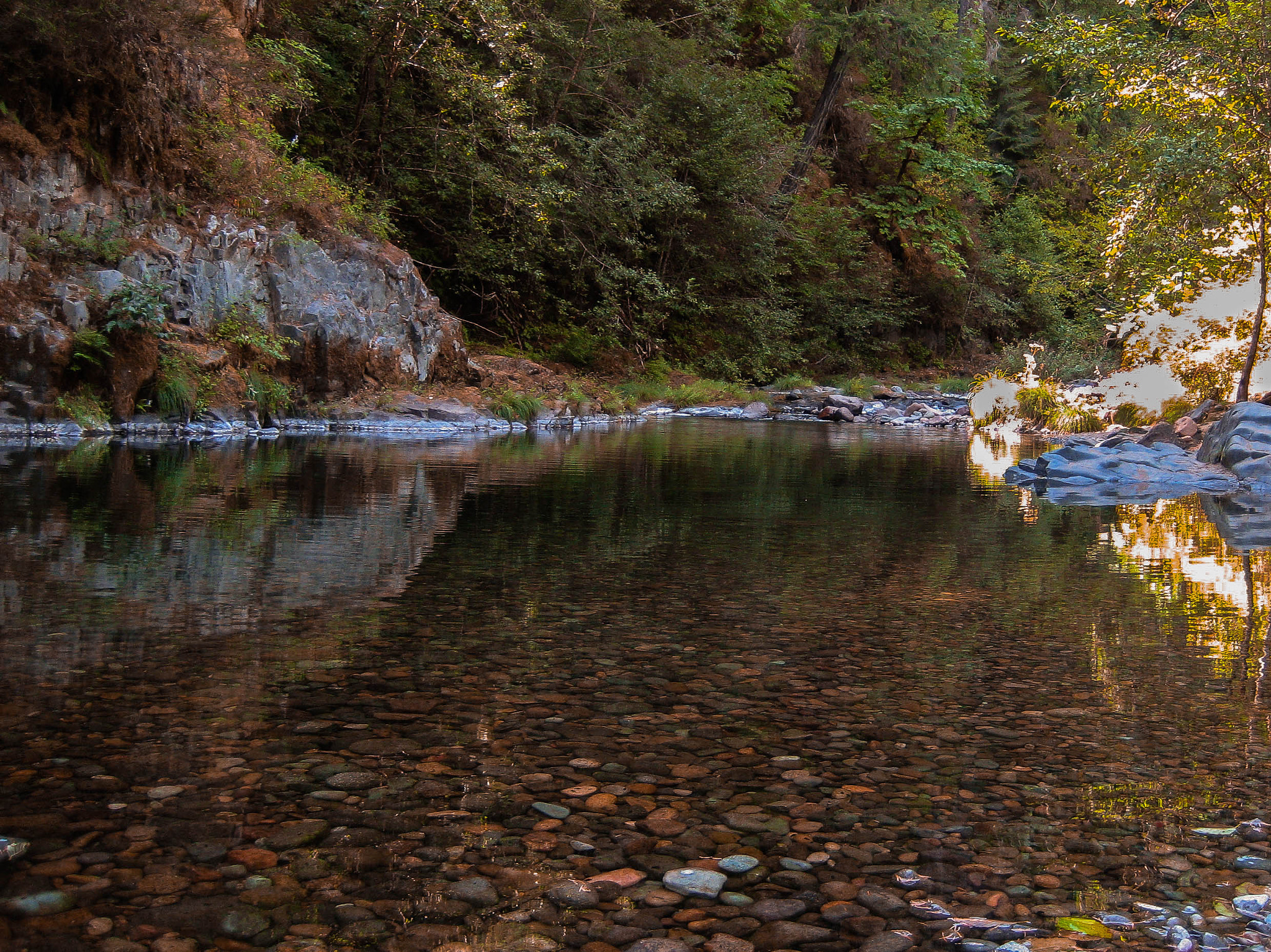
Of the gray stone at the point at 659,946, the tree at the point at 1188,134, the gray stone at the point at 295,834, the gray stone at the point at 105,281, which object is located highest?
the tree at the point at 1188,134

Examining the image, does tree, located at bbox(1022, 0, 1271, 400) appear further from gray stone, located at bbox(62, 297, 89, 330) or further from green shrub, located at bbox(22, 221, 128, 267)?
gray stone, located at bbox(62, 297, 89, 330)

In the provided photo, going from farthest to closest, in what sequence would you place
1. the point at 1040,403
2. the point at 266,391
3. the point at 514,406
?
the point at 1040,403
the point at 514,406
the point at 266,391

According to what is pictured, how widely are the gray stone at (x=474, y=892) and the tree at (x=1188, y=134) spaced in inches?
540

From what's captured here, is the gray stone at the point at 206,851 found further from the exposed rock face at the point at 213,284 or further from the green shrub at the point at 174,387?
the green shrub at the point at 174,387

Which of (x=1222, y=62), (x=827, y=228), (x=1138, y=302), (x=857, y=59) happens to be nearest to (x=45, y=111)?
(x=1222, y=62)

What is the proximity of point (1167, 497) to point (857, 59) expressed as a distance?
92.2 feet

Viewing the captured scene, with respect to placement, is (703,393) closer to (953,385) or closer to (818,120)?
(953,385)

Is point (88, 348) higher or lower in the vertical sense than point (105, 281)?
lower

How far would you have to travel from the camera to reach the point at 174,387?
41.8ft

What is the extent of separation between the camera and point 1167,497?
9.78 m

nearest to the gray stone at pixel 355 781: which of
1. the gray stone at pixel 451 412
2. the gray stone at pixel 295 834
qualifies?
A: the gray stone at pixel 295 834

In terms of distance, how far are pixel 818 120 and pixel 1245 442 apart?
23.9 metres

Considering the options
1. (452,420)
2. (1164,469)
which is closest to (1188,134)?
(1164,469)

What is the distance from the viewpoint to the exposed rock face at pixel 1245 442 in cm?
1051
